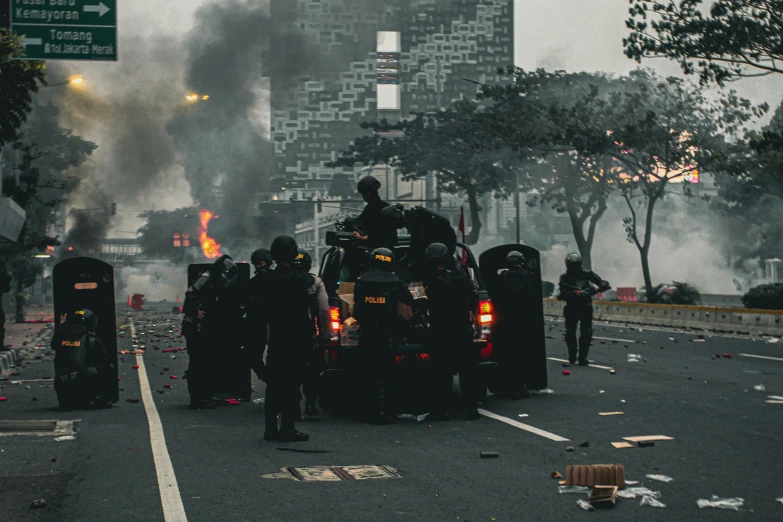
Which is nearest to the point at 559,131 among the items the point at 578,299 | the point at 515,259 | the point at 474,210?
the point at 474,210

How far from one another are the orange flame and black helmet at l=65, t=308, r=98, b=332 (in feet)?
266

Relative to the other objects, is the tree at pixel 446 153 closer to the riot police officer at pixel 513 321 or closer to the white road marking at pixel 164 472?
the riot police officer at pixel 513 321

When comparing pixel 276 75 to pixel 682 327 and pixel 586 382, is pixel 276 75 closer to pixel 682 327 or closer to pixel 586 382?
pixel 682 327

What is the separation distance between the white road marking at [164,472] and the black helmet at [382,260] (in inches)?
103

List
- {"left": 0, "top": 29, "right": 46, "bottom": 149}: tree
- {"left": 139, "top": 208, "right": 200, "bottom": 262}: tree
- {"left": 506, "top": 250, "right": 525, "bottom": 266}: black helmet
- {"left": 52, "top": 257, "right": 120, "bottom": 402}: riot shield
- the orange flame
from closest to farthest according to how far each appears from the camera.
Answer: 1. {"left": 52, "top": 257, "right": 120, "bottom": 402}: riot shield
2. {"left": 506, "top": 250, "right": 525, "bottom": 266}: black helmet
3. {"left": 0, "top": 29, "right": 46, "bottom": 149}: tree
4. the orange flame
5. {"left": 139, "top": 208, "right": 200, "bottom": 262}: tree

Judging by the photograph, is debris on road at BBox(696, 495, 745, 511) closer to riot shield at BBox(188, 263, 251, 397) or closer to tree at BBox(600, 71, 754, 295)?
riot shield at BBox(188, 263, 251, 397)

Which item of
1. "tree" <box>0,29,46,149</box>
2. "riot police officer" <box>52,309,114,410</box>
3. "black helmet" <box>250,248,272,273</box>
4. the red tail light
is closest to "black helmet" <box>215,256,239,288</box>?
"black helmet" <box>250,248,272,273</box>

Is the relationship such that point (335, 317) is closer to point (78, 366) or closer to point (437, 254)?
point (437, 254)

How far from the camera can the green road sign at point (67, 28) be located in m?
15.6

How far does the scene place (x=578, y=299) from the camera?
15.8 meters

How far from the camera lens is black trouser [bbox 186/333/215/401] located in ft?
37.9

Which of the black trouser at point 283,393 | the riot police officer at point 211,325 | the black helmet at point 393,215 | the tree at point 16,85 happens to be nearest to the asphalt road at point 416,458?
the black trouser at point 283,393

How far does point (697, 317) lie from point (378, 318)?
19.1 meters

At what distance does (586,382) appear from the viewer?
13.5 metres
